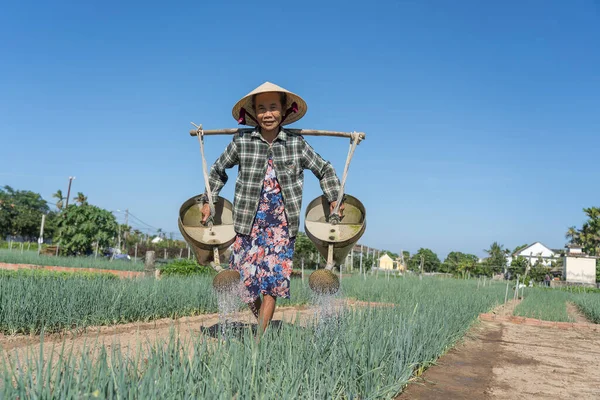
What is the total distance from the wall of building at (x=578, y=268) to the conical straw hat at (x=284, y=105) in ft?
135

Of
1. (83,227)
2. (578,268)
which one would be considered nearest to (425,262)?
(578,268)

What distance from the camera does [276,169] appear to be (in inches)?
120

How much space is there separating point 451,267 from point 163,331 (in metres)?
45.2

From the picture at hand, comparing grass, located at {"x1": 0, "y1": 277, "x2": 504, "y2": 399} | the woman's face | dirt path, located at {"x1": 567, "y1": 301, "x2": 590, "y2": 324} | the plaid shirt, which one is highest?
the woman's face

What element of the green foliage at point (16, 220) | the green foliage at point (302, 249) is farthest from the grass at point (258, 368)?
the green foliage at point (16, 220)

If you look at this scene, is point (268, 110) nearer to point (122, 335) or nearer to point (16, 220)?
point (122, 335)

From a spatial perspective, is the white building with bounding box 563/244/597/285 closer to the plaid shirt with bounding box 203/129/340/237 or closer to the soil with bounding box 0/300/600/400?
the soil with bounding box 0/300/600/400

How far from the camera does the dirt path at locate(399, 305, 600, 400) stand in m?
2.39

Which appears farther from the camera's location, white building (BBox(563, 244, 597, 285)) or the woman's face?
white building (BBox(563, 244, 597, 285))

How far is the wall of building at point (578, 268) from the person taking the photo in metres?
38.7

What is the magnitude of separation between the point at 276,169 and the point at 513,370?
1811mm

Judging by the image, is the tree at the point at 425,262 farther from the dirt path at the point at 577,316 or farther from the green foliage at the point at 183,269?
the green foliage at the point at 183,269

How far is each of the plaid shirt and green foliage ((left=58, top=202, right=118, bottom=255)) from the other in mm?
15246

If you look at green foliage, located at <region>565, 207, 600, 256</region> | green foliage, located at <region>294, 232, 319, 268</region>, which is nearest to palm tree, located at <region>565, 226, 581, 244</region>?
green foliage, located at <region>565, 207, 600, 256</region>
